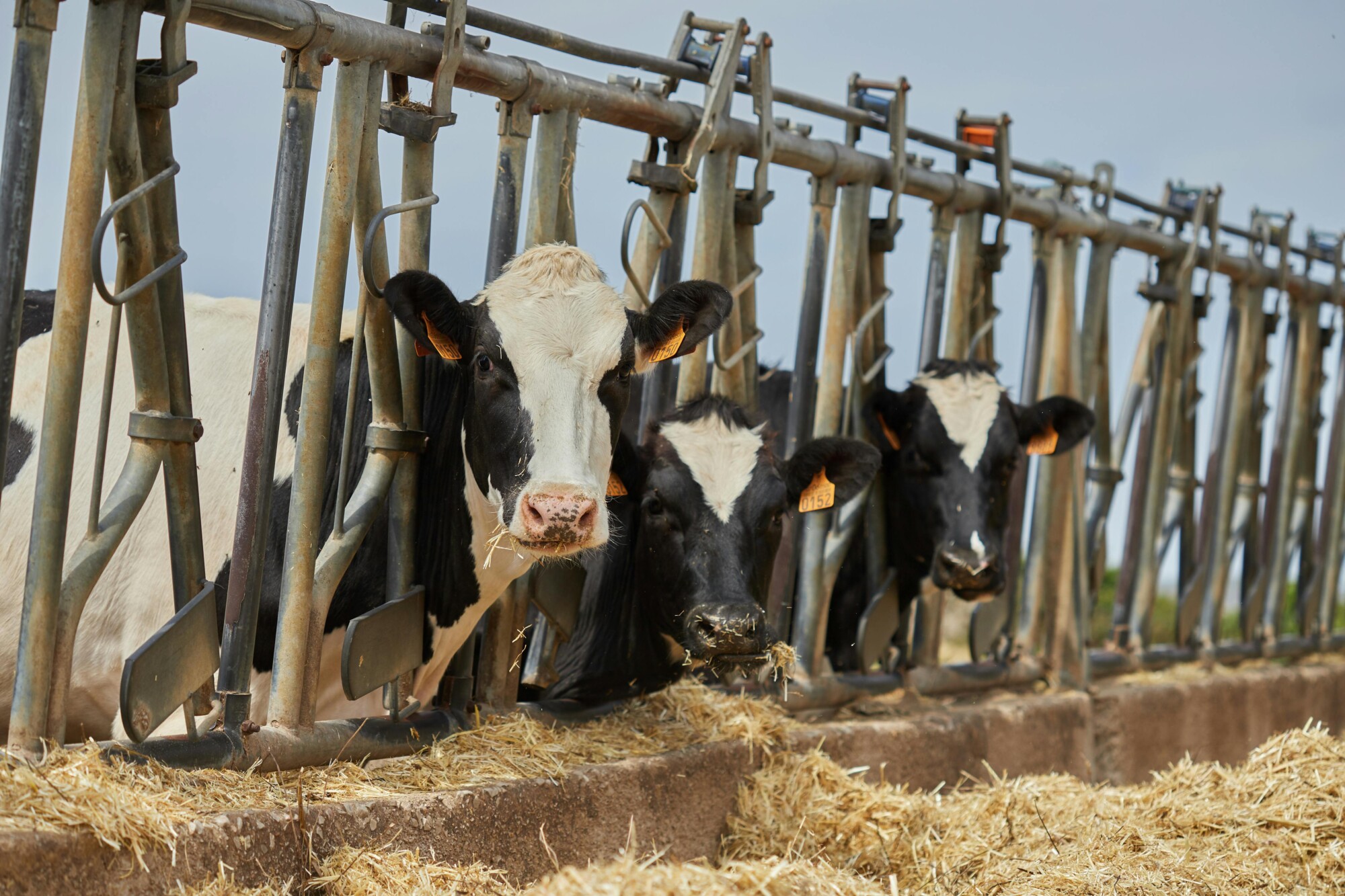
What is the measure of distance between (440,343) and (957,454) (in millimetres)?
2850

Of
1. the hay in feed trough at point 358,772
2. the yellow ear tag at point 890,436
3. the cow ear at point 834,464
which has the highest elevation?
the yellow ear tag at point 890,436

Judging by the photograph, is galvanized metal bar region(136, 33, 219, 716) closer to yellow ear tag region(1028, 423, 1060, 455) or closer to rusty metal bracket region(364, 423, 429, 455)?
rusty metal bracket region(364, 423, 429, 455)

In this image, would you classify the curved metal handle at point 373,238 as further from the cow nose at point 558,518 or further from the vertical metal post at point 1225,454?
the vertical metal post at point 1225,454

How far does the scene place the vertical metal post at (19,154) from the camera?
312cm

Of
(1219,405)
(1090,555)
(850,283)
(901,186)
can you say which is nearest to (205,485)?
(850,283)

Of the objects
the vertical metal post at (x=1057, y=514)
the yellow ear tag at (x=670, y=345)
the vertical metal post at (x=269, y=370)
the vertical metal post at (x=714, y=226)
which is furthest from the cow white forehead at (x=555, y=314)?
the vertical metal post at (x=1057, y=514)

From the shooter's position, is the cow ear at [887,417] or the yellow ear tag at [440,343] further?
the cow ear at [887,417]

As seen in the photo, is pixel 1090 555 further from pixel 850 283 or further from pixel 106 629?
pixel 106 629

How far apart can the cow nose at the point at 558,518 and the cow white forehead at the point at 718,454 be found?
1.19 m

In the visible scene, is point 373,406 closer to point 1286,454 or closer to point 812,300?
point 812,300

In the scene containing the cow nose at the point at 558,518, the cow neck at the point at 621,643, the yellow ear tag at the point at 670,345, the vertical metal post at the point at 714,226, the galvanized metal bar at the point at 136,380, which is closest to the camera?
the galvanized metal bar at the point at 136,380

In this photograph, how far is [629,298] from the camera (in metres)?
5.44

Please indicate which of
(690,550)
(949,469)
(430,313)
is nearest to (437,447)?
(430,313)

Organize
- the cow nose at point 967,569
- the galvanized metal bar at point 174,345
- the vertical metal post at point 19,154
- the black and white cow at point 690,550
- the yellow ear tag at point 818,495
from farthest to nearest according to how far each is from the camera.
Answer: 1. the cow nose at point 967,569
2. the yellow ear tag at point 818,495
3. the black and white cow at point 690,550
4. the galvanized metal bar at point 174,345
5. the vertical metal post at point 19,154
